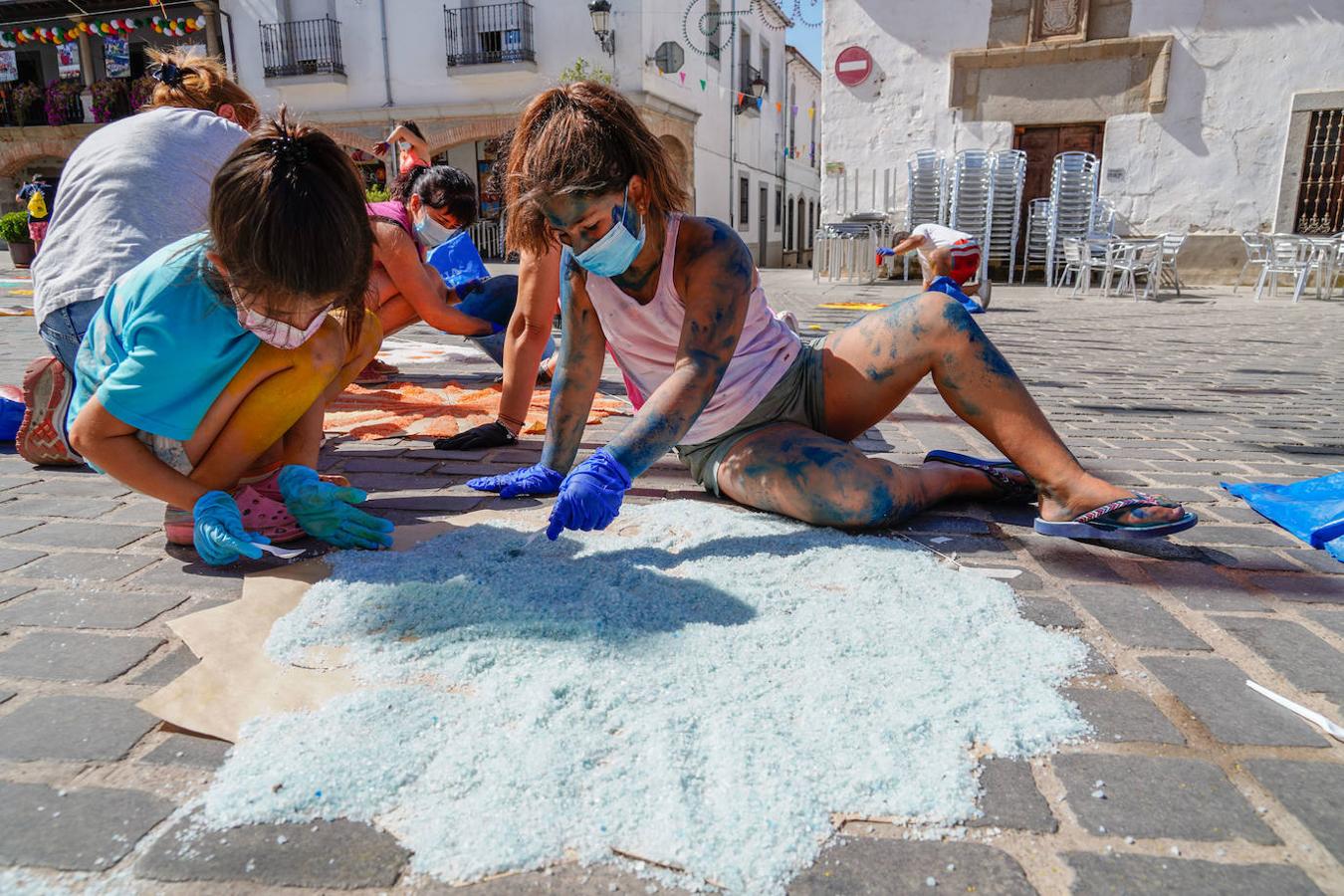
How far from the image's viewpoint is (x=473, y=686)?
1372 millimetres

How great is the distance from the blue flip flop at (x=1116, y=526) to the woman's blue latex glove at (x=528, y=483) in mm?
1334

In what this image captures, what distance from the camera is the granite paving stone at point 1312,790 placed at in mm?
1071

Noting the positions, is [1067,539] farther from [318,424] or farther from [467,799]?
[318,424]

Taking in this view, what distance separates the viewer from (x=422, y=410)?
12.3ft

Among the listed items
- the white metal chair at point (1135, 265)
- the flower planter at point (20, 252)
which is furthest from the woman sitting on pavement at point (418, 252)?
the flower planter at point (20, 252)

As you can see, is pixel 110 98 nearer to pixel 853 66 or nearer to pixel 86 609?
pixel 853 66

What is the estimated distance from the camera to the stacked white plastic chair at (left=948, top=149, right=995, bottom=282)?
12.6 metres

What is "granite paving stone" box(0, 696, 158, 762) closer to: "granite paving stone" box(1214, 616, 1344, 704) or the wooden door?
"granite paving stone" box(1214, 616, 1344, 704)

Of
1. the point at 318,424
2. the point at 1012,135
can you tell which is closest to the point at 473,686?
the point at 318,424

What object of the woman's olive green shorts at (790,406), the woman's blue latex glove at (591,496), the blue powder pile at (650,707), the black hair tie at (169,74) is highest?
the black hair tie at (169,74)

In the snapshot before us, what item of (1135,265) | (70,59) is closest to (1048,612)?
(1135,265)

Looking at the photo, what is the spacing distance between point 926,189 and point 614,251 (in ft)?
40.2

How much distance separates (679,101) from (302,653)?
19.9 m

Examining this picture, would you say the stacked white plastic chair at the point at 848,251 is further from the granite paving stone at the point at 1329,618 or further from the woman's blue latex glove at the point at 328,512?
the woman's blue latex glove at the point at 328,512
